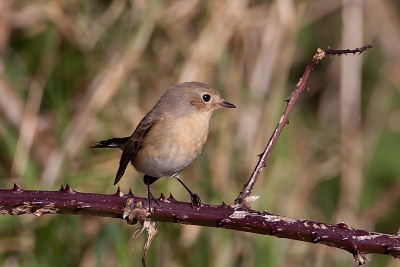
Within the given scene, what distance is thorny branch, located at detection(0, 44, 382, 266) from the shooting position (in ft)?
6.59

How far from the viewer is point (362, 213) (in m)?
6.19

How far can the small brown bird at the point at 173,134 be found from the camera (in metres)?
3.68

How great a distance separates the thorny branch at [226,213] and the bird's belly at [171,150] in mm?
1441

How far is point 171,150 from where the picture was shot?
12.0 ft

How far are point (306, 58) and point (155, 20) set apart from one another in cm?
210

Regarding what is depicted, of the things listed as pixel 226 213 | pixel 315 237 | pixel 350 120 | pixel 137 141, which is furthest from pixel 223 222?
pixel 350 120

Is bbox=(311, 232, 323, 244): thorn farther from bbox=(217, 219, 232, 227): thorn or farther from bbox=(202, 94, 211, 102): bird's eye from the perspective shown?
bbox=(202, 94, 211, 102): bird's eye

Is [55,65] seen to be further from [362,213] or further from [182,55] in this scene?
[362,213]

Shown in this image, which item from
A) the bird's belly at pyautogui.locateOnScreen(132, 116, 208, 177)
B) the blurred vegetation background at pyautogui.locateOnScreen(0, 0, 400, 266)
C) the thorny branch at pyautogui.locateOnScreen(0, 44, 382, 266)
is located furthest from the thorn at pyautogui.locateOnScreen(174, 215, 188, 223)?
the blurred vegetation background at pyautogui.locateOnScreen(0, 0, 400, 266)

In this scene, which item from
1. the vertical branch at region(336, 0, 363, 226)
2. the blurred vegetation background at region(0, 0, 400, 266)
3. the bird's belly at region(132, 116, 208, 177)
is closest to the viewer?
the bird's belly at region(132, 116, 208, 177)

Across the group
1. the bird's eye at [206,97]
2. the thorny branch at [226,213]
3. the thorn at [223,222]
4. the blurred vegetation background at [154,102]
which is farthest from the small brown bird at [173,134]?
the thorn at [223,222]

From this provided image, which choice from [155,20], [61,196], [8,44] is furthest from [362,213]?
[61,196]

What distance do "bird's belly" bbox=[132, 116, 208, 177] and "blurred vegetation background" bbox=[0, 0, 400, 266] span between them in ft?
3.14

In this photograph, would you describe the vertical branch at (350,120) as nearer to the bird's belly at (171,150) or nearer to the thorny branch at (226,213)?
the bird's belly at (171,150)
